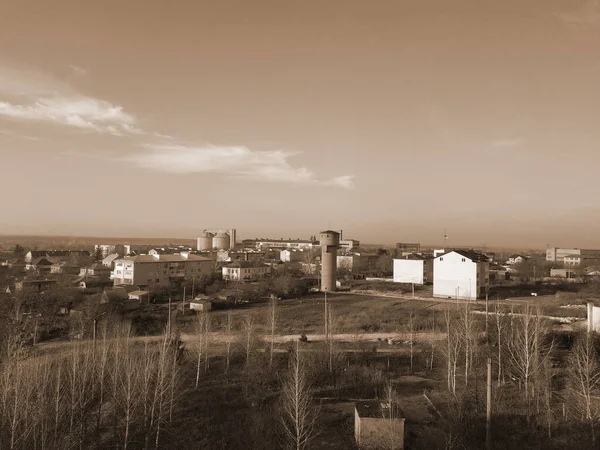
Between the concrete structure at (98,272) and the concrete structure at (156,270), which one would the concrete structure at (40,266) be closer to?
the concrete structure at (98,272)

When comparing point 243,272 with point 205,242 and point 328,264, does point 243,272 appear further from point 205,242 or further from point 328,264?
point 205,242

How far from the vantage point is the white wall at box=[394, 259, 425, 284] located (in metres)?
46.7

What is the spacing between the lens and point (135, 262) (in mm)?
37312

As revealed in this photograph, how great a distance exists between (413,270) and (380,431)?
37.8 m

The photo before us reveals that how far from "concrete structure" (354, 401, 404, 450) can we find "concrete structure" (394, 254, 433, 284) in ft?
120

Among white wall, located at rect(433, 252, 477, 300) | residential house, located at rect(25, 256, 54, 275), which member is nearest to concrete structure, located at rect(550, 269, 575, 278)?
white wall, located at rect(433, 252, 477, 300)

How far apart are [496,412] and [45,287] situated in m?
32.2

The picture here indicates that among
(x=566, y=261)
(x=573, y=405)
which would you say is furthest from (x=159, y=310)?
(x=566, y=261)

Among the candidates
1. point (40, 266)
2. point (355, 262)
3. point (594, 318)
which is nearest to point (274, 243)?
point (355, 262)

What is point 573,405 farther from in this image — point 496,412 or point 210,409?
point 210,409

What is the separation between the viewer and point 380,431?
34.8 feet

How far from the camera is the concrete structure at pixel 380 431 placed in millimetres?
10477

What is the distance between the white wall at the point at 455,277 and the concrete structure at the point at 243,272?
64.9 ft

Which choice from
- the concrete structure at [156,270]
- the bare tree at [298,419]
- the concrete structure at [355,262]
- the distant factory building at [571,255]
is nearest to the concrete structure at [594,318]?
the bare tree at [298,419]
